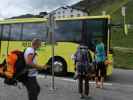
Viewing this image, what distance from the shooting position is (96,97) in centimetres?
1579

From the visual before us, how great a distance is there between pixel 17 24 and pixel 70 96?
10086mm

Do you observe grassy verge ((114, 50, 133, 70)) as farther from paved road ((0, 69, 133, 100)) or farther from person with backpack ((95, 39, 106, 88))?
person with backpack ((95, 39, 106, 88))

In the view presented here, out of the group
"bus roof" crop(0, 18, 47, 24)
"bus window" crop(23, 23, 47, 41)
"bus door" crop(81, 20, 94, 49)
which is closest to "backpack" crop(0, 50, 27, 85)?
"bus door" crop(81, 20, 94, 49)

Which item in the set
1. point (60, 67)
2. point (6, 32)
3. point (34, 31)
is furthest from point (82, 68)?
point (6, 32)

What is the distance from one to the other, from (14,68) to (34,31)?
13.3 meters

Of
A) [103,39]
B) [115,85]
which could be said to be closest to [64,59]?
[103,39]

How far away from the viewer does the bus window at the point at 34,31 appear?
23922 mm

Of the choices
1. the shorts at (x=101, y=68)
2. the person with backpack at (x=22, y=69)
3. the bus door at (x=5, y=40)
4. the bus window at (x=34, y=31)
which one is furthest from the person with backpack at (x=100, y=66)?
the bus door at (x=5, y=40)

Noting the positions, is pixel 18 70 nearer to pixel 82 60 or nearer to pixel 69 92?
pixel 82 60

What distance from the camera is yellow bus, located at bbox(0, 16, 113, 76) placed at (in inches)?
869

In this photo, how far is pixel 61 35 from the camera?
23.4 m

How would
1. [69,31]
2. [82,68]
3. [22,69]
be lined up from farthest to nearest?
[69,31] → [82,68] → [22,69]

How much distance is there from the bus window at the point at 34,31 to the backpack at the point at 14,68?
12.5 meters

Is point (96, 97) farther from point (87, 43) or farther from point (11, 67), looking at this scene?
point (87, 43)
